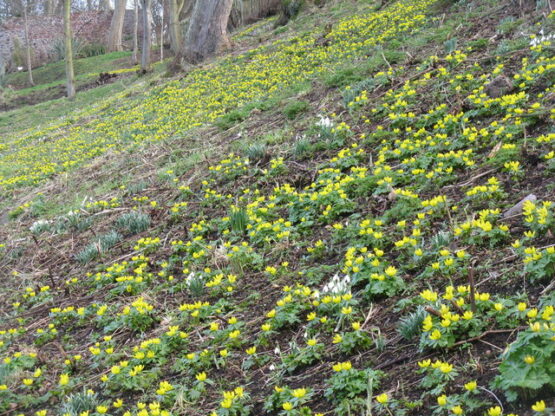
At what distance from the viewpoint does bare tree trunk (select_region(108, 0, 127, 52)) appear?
31.2 metres

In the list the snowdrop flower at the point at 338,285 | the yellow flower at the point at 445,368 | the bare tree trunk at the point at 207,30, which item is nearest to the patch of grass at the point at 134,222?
the snowdrop flower at the point at 338,285


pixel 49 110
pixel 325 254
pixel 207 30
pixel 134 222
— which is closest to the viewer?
pixel 325 254

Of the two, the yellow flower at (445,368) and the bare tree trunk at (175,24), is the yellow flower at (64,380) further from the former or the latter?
the bare tree trunk at (175,24)

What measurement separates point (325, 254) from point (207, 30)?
13393 mm

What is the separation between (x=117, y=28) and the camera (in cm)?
3244

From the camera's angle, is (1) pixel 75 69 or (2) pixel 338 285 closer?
(2) pixel 338 285

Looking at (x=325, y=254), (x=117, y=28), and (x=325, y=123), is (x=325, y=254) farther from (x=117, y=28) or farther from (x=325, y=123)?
(x=117, y=28)

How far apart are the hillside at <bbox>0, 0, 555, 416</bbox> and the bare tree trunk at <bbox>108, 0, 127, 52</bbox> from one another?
85.0 feet

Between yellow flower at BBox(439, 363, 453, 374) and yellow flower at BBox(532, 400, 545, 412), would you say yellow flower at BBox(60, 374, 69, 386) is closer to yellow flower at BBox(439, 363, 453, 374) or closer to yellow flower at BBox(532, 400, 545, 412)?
yellow flower at BBox(439, 363, 453, 374)

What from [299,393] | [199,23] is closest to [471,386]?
[299,393]

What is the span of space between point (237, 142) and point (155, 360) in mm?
4528

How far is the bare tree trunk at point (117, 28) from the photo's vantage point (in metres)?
31.2

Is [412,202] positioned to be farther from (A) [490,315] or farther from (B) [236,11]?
(B) [236,11]

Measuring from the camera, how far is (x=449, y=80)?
6.09m
